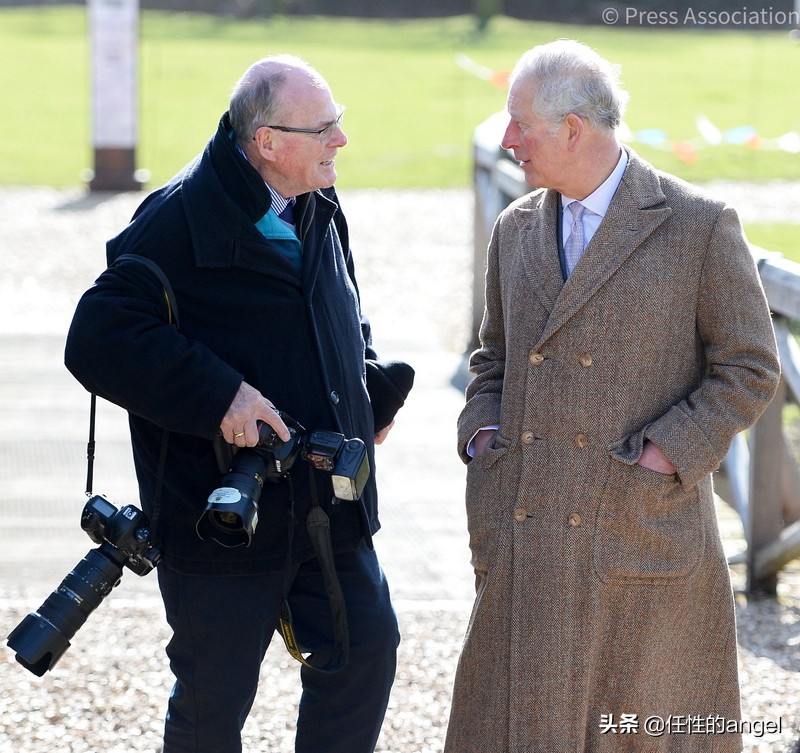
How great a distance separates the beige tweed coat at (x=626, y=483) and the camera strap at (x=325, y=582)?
0.35 meters

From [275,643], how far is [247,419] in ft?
6.43

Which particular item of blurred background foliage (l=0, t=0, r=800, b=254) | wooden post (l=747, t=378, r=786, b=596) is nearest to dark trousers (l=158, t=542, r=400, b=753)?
wooden post (l=747, t=378, r=786, b=596)

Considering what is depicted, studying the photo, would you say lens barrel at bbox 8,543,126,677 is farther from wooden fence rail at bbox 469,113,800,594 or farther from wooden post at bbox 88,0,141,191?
wooden post at bbox 88,0,141,191

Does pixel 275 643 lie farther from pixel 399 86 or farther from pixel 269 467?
pixel 399 86

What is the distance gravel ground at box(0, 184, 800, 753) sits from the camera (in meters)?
3.90

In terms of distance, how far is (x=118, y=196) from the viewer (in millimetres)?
15742

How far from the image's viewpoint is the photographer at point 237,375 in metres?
2.76

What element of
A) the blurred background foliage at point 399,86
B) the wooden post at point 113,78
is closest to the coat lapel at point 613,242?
the blurred background foliage at point 399,86

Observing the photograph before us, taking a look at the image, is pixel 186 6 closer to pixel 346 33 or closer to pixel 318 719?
pixel 346 33

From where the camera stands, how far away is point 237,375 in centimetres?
277

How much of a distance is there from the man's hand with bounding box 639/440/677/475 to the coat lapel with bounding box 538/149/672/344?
0.33m

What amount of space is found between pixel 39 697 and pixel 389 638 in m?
1.50

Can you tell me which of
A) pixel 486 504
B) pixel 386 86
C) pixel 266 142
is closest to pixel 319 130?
pixel 266 142

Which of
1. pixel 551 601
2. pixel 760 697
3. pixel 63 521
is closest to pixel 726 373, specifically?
pixel 551 601
